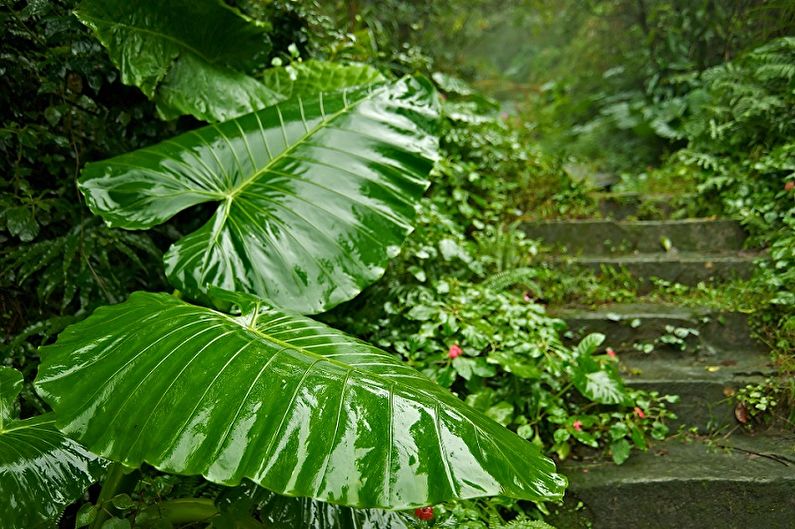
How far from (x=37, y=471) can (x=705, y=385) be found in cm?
206

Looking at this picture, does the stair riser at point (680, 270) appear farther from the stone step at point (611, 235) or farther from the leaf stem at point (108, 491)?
the leaf stem at point (108, 491)

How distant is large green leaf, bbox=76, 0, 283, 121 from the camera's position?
1.71 meters

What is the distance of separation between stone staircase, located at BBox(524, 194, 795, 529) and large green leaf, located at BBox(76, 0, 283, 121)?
63.5 inches

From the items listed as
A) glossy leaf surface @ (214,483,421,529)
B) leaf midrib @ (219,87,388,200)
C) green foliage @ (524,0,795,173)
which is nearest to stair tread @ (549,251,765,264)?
green foliage @ (524,0,795,173)

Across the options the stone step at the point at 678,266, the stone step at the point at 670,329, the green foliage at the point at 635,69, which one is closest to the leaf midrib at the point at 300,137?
the stone step at the point at 670,329

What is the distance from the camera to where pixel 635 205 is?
3.21 metres

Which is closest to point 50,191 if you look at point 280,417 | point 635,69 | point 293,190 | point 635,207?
point 293,190

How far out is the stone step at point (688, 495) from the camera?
166 centimetres

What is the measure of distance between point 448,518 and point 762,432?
1.24 m

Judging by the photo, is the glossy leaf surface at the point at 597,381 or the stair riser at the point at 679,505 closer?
the stair riser at the point at 679,505

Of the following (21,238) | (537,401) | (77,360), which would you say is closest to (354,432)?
(77,360)

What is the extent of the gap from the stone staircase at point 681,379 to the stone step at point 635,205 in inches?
9.4

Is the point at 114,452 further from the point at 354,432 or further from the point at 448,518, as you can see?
the point at 448,518

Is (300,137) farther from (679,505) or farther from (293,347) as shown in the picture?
(679,505)
